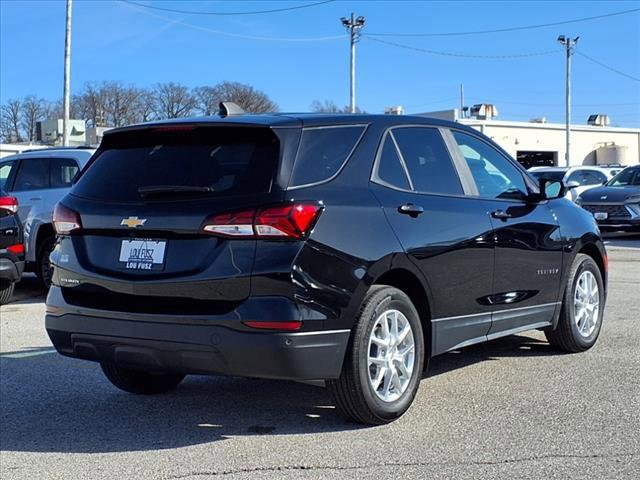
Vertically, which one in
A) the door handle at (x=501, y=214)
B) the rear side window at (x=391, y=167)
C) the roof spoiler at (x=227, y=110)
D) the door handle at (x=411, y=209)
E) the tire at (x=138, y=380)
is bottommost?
the tire at (x=138, y=380)

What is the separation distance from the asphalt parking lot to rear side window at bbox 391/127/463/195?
1.40 metres

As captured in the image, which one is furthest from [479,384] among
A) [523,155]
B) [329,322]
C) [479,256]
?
[523,155]

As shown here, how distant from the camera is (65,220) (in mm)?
4879

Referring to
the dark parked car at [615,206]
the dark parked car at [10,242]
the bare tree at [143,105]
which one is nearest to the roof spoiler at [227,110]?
the dark parked car at [10,242]

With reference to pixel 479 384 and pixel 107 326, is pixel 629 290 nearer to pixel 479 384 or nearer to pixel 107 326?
pixel 479 384

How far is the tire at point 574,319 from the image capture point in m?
6.46

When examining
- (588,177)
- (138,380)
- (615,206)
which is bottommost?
(138,380)

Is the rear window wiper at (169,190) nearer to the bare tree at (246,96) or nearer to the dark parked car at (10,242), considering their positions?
the dark parked car at (10,242)

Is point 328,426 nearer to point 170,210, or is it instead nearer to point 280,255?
point 280,255

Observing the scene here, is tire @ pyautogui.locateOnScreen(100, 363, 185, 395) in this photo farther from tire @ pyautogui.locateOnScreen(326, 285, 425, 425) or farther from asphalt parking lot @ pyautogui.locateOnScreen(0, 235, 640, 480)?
tire @ pyautogui.locateOnScreen(326, 285, 425, 425)

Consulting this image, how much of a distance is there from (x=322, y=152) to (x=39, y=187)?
8.07 meters

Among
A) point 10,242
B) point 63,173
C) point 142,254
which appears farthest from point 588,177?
point 142,254

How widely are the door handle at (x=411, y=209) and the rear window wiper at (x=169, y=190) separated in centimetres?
118

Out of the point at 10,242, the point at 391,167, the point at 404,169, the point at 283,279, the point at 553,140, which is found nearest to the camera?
the point at 283,279
